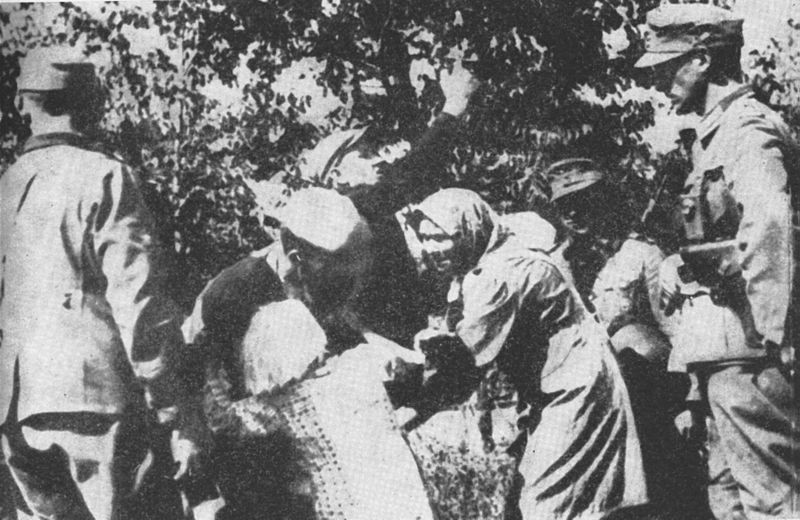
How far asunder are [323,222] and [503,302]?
95 cm

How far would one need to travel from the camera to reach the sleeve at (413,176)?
452 cm

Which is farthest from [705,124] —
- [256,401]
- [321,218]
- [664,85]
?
[256,401]

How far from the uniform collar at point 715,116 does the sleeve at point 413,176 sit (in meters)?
1.25

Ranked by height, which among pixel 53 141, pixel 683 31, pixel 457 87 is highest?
pixel 683 31

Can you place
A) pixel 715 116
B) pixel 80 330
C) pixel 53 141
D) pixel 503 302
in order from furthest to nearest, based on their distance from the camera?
pixel 715 116 < pixel 503 302 < pixel 53 141 < pixel 80 330

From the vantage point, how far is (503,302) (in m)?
4.54

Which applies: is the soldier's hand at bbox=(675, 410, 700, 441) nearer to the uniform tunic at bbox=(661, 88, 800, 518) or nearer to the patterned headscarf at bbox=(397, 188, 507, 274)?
the uniform tunic at bbox=(661, 88, 800, 518)

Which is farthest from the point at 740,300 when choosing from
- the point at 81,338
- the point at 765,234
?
the point at 81,338

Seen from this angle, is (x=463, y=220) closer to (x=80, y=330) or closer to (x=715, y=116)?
(x=715, y=116)

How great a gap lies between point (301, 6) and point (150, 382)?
1.94 metres

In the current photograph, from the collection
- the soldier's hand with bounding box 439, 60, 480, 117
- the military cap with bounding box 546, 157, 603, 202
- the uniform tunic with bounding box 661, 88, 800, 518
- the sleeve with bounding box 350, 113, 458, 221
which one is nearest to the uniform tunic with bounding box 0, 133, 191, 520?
the sleeve with bounding box 350, 113, 458, 221

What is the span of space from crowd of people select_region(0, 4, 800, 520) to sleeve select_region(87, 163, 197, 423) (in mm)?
10

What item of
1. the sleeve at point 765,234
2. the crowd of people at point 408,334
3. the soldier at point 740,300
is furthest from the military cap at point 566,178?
the sleeve at point 765,234

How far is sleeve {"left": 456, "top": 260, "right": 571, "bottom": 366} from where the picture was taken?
14.8 feet
